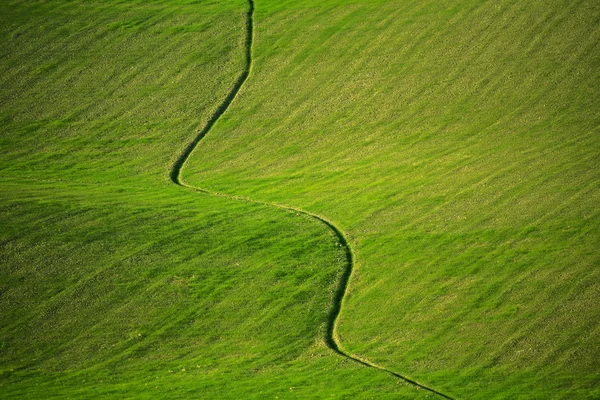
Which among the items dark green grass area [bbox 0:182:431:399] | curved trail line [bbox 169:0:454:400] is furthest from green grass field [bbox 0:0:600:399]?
curved trail line [bbox 169:0:454:400]

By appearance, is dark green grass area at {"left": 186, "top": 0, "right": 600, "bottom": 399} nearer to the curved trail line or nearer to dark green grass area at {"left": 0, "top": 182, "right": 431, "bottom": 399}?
the curved trail line

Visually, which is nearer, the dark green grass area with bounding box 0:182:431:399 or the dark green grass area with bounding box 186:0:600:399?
→ the dark green grass area with bounding box 0:182:431:399

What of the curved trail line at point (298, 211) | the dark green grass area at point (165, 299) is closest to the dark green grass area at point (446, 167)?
the curved trail line at point (298, 211)

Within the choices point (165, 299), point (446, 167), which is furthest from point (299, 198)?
point (165, 299)

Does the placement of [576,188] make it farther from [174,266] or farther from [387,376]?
[174,266]

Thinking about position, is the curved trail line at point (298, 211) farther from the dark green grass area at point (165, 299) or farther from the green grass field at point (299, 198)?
the dark green grass area at point (165, 299)

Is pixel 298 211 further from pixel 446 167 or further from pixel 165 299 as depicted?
pixel 165 299
